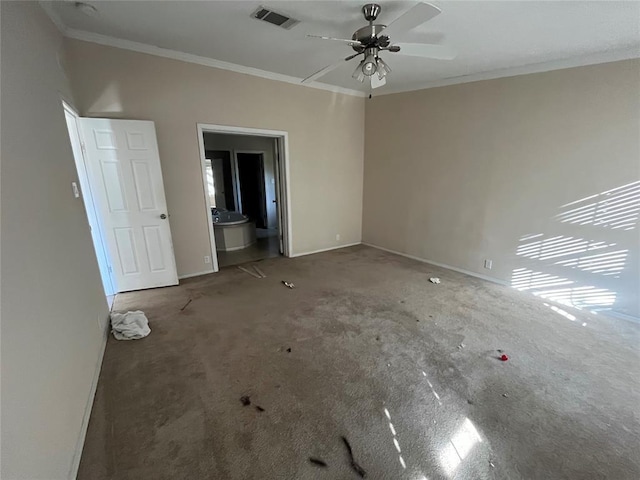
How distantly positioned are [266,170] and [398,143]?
11.8ft

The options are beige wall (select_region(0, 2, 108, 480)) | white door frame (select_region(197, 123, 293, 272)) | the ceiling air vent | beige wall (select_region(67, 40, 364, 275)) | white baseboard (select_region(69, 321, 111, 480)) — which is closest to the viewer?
beige wall (select_region(0, 2, 108, 480))

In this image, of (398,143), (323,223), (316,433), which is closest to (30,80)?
(316,433)

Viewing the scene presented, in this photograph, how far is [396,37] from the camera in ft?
8.64

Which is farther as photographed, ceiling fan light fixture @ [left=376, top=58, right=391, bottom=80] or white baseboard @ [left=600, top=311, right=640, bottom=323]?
white baseboard @ [left=600, top=311, right=640, bottom=323]

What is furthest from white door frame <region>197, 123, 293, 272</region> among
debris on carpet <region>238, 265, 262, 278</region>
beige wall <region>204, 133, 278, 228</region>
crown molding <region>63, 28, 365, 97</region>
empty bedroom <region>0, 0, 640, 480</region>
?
beige wall <region>204, 133, 278, 228</region>

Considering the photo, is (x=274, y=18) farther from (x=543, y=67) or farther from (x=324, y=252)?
(x=324, y=252)

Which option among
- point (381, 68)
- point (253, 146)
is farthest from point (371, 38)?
point (253, 146)

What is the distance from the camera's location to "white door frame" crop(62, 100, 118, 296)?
9.38ft

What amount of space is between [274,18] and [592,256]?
3907 millimetres

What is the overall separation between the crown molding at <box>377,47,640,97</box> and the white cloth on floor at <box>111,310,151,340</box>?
4.58 meters

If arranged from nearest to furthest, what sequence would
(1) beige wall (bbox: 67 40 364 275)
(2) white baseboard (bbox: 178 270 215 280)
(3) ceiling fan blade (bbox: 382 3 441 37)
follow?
(3) ceiling fan blade (bbox: 382 3 441 37), (1) beige wall (bbox: 67 40 364 275), (2) white baseboard (bbox: 178 270 215 280)

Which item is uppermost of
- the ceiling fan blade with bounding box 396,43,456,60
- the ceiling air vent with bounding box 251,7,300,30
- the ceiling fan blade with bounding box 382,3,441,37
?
the ceiling air vent with bounding box 251,7,300,30

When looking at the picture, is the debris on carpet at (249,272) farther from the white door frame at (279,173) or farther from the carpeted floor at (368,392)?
the carpeted floor at (368,392)

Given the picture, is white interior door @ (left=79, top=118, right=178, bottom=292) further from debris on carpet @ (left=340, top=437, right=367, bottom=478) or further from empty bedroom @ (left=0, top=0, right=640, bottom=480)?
debris on carpet @ (left=340, top=437, right=367, bottom=478)
